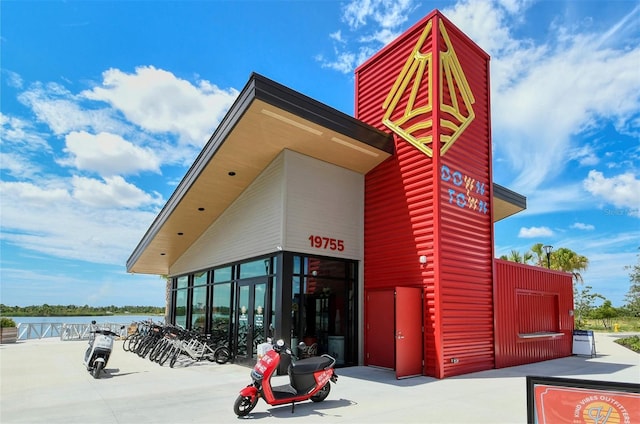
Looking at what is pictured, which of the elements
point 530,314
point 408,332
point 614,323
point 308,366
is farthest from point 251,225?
point 614,323

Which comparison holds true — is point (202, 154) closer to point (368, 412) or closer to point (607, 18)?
point (368, 412)

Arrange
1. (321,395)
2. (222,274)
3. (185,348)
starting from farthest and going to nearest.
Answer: (222,274) → (185,348) → (321,395)

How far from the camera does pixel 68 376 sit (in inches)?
334

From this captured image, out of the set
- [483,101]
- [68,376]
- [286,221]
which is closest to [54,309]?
[68,376]

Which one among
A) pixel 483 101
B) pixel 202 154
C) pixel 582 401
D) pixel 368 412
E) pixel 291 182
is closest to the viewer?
pixel 582 401

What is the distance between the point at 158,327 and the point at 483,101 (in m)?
9.83

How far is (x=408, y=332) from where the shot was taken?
7.96 meters

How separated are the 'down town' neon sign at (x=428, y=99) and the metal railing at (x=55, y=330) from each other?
15701mm

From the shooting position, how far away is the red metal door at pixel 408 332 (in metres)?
7.77

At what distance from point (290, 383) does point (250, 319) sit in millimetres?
4323

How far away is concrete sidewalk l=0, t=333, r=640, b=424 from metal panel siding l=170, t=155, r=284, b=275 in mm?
2658

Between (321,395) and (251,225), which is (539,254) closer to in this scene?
(251,225)

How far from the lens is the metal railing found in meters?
18.6

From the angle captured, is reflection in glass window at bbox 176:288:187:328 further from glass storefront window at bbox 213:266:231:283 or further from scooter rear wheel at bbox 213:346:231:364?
scooter rear wheel at bbox 213:346:231:364
